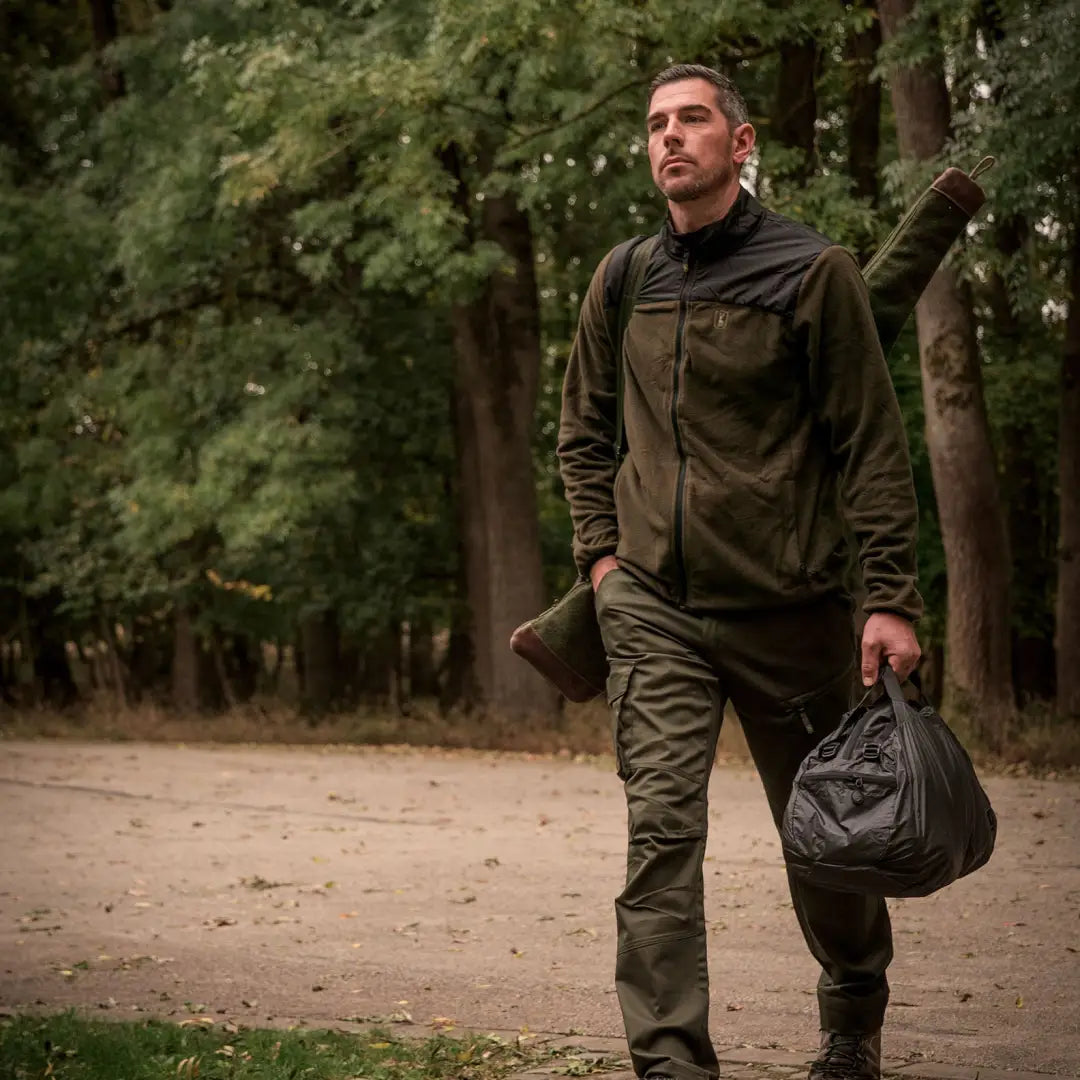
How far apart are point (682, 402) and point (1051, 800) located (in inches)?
345

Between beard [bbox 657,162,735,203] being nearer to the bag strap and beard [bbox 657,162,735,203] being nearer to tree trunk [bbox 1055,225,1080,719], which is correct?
the bag strap

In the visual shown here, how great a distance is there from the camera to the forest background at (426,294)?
1688cm

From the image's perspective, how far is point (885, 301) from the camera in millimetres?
4762

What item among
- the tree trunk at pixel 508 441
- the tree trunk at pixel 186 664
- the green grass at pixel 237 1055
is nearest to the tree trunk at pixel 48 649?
the tree trunk at pixel 186 664

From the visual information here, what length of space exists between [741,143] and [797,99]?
15.1 metres

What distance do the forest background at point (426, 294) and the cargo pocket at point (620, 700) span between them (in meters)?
10.2

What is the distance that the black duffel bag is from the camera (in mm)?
4051

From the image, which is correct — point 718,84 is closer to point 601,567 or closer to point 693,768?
point 601,567

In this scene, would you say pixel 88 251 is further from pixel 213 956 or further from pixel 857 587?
pixel 857 587

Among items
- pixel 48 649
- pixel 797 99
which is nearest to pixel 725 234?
pixel 797 99

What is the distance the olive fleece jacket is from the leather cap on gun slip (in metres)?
0.28

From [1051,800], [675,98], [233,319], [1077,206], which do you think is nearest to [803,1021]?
[675,98]

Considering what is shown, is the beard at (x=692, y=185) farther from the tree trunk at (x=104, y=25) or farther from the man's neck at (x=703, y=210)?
the tree trunk at (x=104, y=25)

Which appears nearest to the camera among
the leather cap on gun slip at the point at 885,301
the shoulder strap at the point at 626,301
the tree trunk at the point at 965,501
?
the shoulder strap at the point at 626,301
